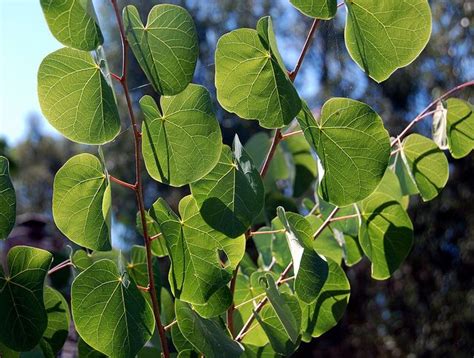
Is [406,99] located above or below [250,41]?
below

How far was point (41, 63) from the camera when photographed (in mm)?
522

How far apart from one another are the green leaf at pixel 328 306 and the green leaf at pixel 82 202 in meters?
0.18

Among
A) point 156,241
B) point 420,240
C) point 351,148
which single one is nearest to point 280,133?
point 351,148

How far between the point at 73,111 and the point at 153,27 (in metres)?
0.07

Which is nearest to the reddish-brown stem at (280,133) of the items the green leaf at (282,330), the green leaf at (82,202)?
the green leaf at (282,330)

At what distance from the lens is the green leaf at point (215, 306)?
1.89 ft

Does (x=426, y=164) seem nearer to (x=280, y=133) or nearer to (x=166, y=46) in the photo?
(x=280, y=133)

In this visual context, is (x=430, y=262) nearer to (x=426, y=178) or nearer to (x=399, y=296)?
(x=399, y=296)

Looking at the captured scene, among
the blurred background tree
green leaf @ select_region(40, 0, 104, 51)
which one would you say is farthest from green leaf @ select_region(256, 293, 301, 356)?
the blurred background tree

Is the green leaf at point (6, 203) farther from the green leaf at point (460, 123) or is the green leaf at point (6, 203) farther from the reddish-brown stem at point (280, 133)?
the green leaf at point (460, 123)

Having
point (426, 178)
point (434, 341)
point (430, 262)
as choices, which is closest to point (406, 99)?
point (430, 262)

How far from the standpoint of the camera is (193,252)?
0.57 m

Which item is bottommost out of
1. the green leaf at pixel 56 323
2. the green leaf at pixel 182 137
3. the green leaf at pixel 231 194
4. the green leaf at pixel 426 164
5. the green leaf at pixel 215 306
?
the green leaf at pixel 56 323

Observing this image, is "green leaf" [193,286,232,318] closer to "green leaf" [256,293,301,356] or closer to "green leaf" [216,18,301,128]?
"green leaf" [256,293,301,356]
